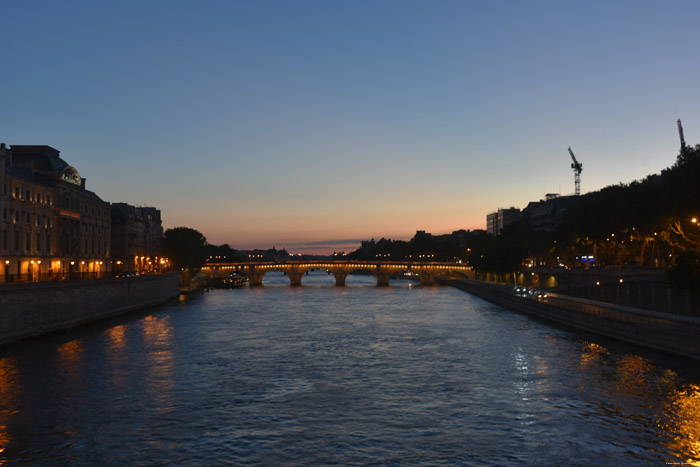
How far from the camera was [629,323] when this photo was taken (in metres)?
46.5

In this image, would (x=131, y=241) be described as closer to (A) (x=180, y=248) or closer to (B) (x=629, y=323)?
(A) (x=180, y=248)

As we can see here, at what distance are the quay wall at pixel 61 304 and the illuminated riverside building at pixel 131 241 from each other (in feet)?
110

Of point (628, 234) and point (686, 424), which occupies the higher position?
point (628, 234)

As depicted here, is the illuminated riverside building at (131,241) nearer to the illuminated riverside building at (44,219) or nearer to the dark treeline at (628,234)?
the dark treeline at (628,234)

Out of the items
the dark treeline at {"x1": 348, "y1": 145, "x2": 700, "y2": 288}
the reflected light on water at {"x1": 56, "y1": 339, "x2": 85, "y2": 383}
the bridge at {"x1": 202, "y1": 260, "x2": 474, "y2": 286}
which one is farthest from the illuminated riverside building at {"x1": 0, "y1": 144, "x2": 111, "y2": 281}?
the bridge at {"x1": 202, "y1": 260, "x2": 474, "y2": 286}

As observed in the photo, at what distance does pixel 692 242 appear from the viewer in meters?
65.1

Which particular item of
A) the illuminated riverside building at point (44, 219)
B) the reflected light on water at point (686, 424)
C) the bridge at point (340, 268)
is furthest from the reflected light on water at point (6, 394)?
the bridge at point (340, 268)

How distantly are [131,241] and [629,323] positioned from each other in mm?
99636

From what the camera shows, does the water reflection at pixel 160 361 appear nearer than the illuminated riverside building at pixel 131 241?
Yes

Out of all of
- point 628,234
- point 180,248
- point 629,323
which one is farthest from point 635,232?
point 180,248

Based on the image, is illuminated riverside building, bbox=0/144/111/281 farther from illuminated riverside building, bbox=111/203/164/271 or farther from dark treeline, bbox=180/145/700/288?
dark treeline, bbox=180/145/700/288

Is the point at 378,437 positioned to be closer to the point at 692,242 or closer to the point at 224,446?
the point at 224,446

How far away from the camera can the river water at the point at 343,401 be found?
77.0 feet

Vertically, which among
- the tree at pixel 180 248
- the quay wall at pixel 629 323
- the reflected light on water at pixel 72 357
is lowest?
the reflected light on water at pixel 72 357
